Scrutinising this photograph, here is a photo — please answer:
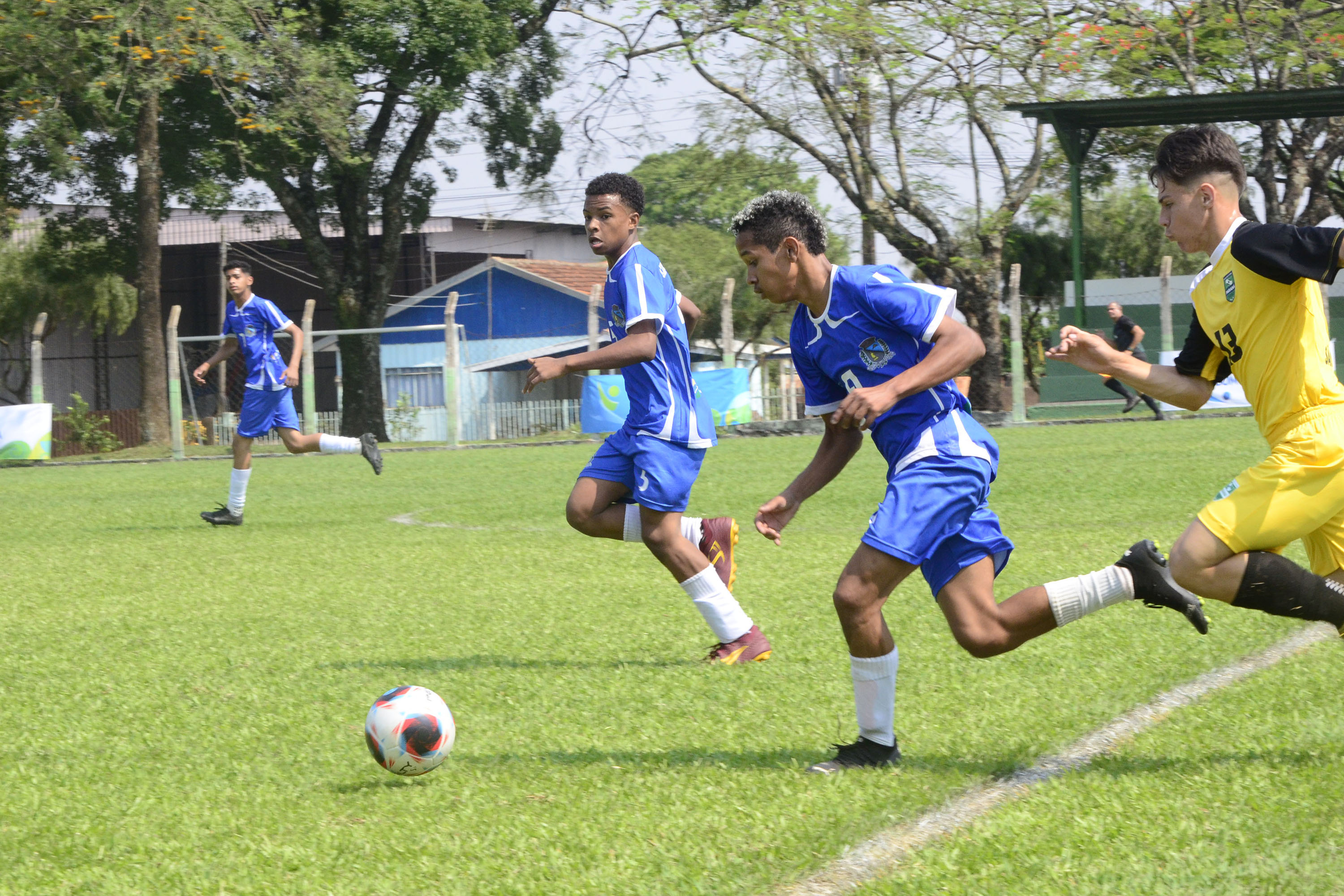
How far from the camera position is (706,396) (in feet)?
74.0

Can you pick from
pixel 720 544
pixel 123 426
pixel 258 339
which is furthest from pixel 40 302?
pixel 720 544

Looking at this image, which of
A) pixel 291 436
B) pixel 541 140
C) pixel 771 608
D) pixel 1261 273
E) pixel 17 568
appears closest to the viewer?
pixel 1261 273

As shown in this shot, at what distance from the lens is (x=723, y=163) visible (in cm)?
2830

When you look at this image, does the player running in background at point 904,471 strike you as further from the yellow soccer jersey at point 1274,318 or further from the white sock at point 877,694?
the yellow soccer jersey at point 1274,318

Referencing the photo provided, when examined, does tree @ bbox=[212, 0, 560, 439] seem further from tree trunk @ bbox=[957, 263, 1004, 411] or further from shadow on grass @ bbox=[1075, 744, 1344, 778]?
shadow on grass @ bbox=[1075, 744, 1344, 778]

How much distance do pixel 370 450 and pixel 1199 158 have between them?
9484 mm

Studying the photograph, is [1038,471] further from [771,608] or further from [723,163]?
[723,163]

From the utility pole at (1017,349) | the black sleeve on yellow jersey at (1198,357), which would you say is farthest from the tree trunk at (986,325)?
the black sleeve on yellow jersey at (1198,357)

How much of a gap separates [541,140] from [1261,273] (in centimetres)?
2865

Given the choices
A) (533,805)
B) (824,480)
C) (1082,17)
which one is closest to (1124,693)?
(824,480)

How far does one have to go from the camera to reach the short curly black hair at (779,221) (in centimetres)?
376

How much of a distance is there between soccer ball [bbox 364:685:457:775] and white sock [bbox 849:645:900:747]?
1131 mm

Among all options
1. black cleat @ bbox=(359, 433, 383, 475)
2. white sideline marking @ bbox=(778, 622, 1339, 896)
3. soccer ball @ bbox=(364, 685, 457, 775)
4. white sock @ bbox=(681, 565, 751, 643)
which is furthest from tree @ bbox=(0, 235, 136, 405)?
white sideline marking @ bbox=(778, 622, 1339, 896)

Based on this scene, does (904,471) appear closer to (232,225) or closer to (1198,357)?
(1198,357)
